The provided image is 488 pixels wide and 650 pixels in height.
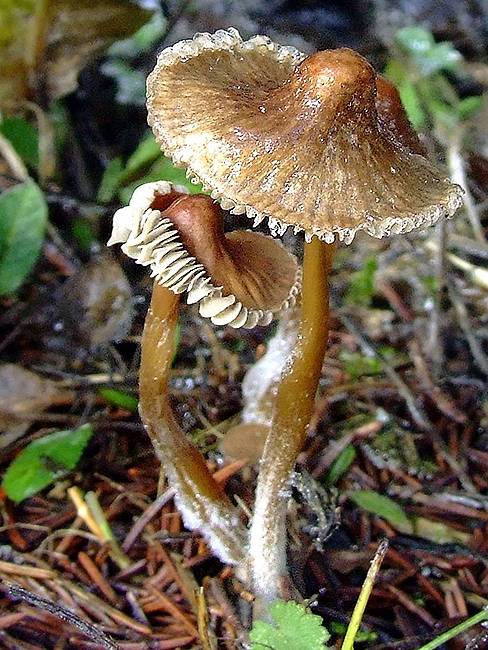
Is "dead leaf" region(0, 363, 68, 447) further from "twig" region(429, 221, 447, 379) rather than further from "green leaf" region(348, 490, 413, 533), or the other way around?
"twig" region(429, 221, 447, 379)

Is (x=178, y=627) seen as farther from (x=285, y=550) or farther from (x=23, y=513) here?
(x=23, y=513)

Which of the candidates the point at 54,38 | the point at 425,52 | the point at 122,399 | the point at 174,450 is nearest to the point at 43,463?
the point at 122,399

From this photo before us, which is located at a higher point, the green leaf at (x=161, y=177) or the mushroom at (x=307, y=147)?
the mushroom at (x=307, y=147)

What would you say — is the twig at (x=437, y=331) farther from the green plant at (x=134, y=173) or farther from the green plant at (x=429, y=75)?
the green plant at (x=429, y=75)

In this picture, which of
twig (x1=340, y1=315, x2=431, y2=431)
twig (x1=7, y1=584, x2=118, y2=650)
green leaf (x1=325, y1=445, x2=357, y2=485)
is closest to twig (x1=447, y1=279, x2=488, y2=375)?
twig (x1=340, y1=315, x2=431, y2=431)

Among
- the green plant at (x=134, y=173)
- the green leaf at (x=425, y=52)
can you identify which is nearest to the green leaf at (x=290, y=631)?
the green plant at (x=134, y=173)
